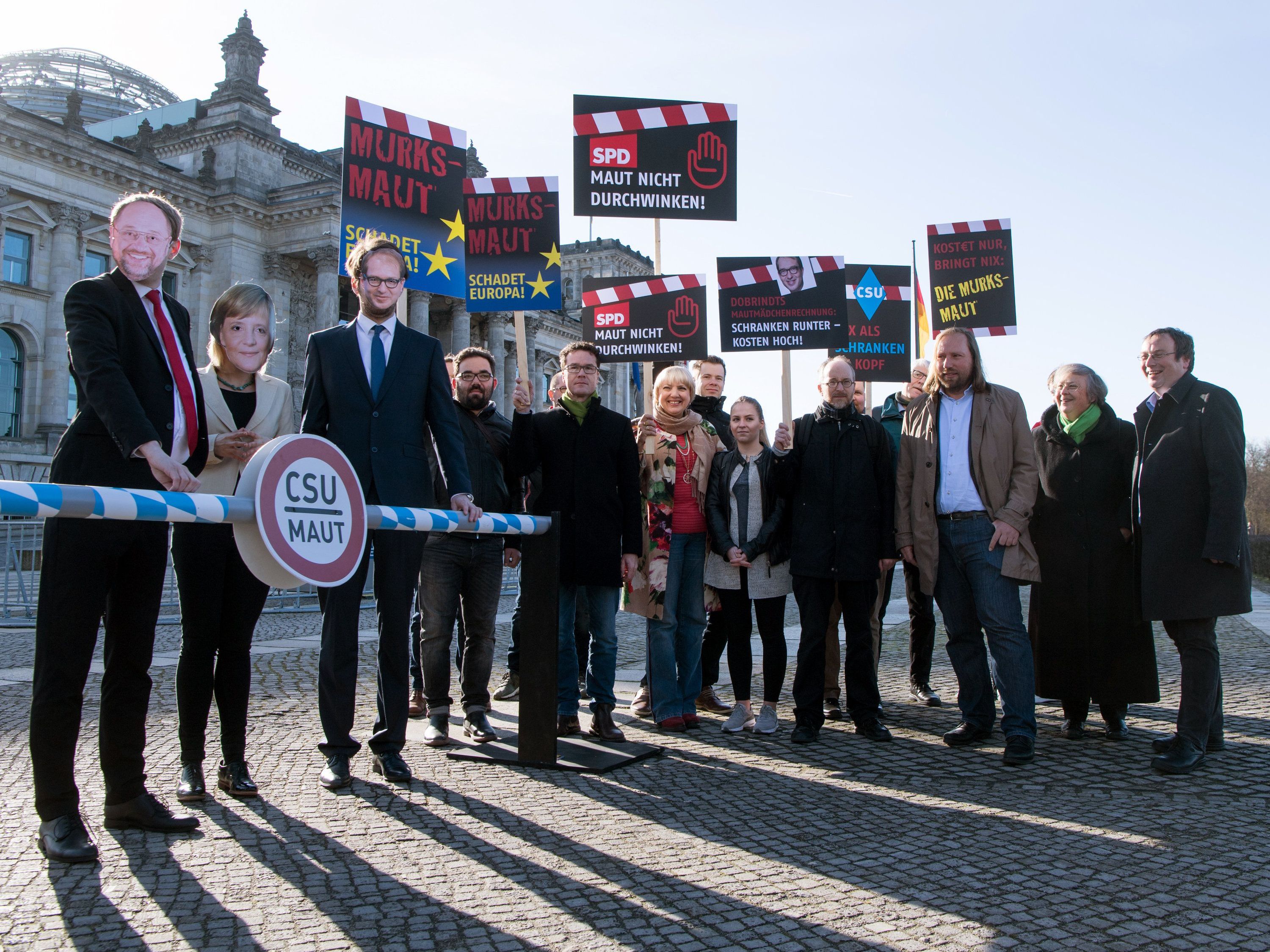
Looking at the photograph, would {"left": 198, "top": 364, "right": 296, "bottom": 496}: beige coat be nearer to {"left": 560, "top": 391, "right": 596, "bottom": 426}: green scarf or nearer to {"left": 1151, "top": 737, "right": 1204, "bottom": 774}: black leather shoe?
{"left": 560, "top": 391, "right": 596, "bottom": 426}: green scarf

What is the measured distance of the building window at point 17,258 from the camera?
3216cm

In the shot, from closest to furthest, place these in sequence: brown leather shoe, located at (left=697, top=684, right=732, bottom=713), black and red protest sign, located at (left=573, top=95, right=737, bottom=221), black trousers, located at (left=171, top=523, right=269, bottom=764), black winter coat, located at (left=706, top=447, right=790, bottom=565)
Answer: black trousers, located at (left=171, top=523, right=269, bottom=764)
black winter coat, located at (left=706, top=447, right=790, bottom=565)
brown leather shoe, located at (left=697, top=684, right=732, bottom=713)
black and red protest sign, located at (left=573, top=95, right=737, bottom=221)

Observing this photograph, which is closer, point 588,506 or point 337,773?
point 337,773

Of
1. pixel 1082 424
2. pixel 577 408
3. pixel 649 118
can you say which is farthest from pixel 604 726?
pixel 649 118

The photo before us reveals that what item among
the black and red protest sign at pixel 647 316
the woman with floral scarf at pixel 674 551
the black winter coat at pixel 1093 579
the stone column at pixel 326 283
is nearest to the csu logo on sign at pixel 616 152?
the black and red protest sign at pixel 647 316

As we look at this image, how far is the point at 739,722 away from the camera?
224 inches

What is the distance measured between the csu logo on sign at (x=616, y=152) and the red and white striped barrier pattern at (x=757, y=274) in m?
1.54

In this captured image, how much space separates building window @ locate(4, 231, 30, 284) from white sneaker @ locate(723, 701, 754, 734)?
112ft

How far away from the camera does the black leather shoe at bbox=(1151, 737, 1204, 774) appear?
4.62 meters

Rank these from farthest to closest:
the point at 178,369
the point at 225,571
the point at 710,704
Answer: the point at 710,704 < the point at 225,571 < the point at 178,369

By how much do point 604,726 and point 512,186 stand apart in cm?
508

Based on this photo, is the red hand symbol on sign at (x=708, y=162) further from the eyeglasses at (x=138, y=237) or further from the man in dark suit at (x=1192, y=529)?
the eyeglasses at (x=138, y=237)

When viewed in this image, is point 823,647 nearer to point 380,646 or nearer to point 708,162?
point 380,646

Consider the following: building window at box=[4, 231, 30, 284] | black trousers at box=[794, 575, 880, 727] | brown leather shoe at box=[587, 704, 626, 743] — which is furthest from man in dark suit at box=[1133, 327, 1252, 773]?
building window at box=[4, 231, 30, 284]
